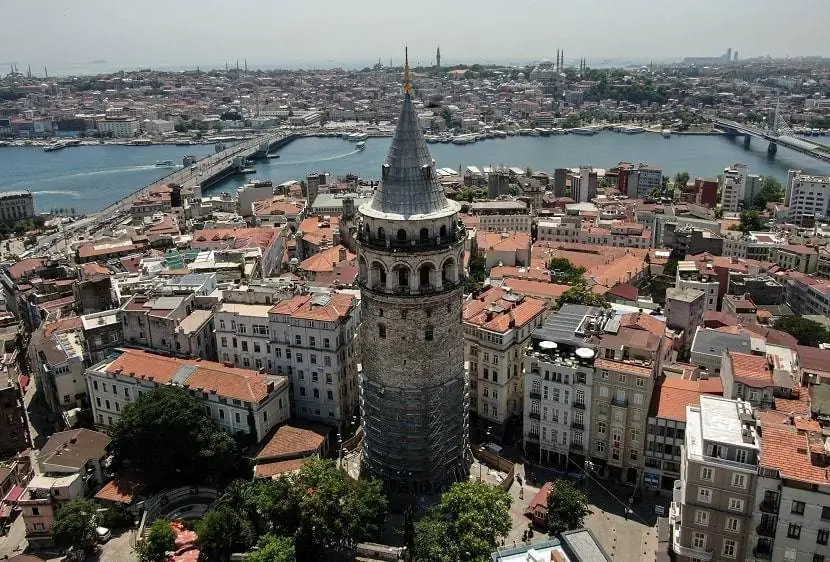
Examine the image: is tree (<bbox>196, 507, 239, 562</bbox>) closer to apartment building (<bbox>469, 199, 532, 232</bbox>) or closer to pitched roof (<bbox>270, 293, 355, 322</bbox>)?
pitched roof (<bbox>270, 293, 355, 322</bbox>)

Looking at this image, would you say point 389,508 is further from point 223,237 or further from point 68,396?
point 223,237

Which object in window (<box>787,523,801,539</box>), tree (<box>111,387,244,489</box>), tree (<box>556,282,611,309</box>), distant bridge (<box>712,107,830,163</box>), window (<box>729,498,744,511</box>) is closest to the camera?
window (<box>787,523,801,539</box>)

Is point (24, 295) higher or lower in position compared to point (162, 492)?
higher

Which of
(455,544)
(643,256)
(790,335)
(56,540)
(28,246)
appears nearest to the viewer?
(455,544)

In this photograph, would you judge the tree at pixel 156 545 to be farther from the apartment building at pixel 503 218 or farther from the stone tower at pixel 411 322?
the apartment building at pixel 503 218

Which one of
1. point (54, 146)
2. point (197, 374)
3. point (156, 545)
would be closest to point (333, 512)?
point (156, 545)

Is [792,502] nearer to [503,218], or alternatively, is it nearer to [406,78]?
[406,78]

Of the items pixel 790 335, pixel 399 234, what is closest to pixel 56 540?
pixel 399 234

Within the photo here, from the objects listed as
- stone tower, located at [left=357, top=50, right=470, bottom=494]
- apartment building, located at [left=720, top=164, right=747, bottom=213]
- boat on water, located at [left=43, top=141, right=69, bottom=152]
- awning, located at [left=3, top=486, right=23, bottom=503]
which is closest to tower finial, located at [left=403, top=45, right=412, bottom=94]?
stone tower, located at [left=357, top=50, right=470, bottom=494]
